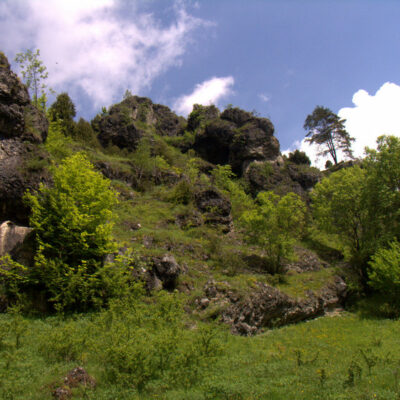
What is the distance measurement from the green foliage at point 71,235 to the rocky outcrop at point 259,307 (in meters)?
5.37

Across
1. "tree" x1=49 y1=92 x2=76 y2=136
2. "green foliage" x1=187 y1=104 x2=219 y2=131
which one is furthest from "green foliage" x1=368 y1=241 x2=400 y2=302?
"green foliage" x1=187 y1=104 x2=219 y2=131

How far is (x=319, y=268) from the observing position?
21.5 metres

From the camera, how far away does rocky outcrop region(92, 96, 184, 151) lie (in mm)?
40750

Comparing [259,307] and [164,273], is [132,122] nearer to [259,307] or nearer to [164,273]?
[164,273]

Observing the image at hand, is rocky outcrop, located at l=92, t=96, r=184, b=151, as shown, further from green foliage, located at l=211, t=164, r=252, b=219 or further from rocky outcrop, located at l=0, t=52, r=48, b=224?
rocky outcrop, located at l=0, t=52, r=48, b=224

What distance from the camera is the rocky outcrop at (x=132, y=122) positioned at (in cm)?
4075

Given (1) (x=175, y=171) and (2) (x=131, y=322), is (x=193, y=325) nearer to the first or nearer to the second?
(2) (x=131, y=322)

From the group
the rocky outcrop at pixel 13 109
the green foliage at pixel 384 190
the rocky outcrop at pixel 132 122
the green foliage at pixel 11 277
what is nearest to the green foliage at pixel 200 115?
the rocky outcrop at pixel 132 122

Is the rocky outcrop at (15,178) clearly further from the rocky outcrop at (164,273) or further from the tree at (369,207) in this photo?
the tree at (369,207)

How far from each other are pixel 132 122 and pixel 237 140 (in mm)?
16361

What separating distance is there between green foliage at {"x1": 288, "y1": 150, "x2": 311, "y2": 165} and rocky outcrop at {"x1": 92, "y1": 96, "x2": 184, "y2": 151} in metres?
22.9

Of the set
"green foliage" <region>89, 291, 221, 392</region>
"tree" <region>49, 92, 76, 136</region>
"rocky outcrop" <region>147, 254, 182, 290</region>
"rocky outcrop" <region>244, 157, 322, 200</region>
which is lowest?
"green foliage" <region>89, 291, 221, 392</region>

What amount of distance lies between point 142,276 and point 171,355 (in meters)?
5.76

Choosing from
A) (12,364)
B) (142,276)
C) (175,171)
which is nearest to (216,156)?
(175,171)
